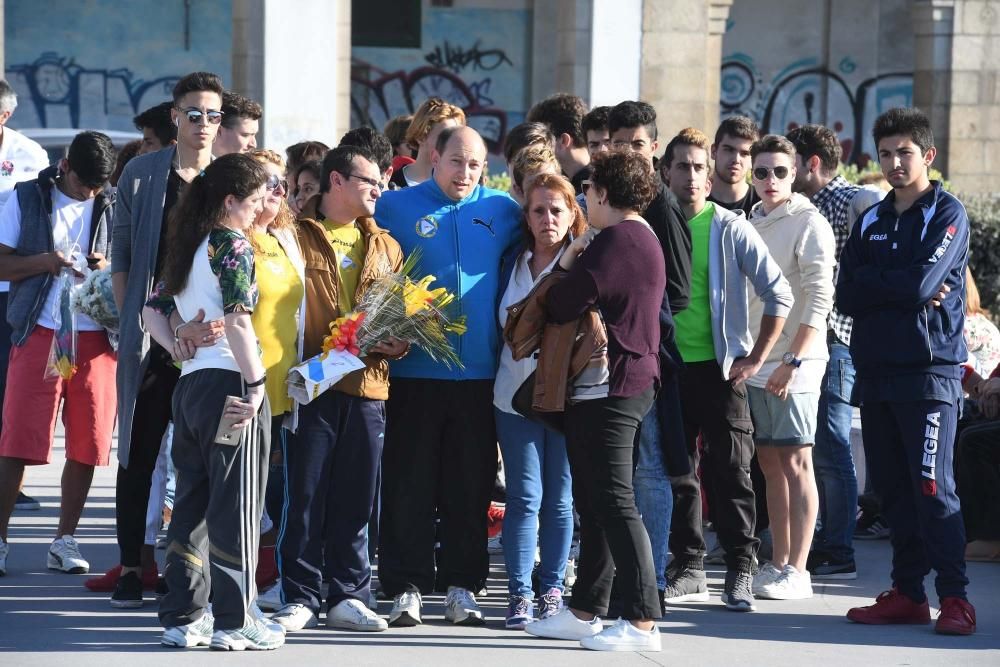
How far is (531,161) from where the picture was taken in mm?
7328

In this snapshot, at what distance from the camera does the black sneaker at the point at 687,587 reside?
7.33 m

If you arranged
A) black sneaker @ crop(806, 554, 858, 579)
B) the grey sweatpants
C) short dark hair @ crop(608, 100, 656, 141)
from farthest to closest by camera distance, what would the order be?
black sneaker @ crop(806, 554, 858, 579), short dark hair @ crop(608, 100, 656, 141), the grey sweatpants

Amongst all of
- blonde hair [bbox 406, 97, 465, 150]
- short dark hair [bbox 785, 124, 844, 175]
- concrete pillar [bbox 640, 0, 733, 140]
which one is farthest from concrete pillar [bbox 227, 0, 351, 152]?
short dark hair [bbox 785, 124, 844, 175]


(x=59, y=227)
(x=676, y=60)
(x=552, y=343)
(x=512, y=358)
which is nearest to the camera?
(x=552, y=343)

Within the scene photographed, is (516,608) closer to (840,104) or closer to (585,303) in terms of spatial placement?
(585,303)

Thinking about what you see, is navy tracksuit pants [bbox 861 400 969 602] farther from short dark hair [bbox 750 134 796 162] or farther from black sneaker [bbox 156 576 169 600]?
black sneaker [bbox 156 576 169 600]

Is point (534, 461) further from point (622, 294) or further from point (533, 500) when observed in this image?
point (622, 294)

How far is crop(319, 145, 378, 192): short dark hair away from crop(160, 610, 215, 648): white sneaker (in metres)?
1.83

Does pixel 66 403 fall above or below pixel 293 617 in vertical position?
above

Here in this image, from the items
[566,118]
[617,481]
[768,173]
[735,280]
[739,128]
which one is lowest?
[617,481]

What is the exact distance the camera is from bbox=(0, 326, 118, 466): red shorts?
24.8ft

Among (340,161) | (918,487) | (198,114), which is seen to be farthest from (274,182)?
Answer: (918,487)

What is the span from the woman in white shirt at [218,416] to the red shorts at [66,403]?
1489mm

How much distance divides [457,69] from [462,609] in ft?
54.0
